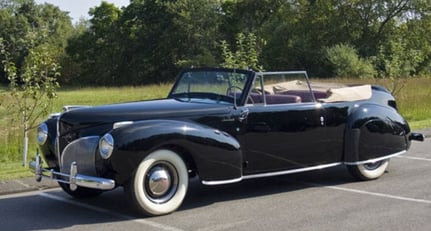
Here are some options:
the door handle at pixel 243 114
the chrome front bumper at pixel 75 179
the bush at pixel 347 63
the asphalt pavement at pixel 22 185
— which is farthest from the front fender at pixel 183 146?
the bush at pixel 347 63

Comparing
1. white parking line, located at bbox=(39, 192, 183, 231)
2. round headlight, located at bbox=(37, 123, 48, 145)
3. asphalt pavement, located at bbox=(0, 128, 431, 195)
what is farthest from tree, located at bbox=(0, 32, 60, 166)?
round headlight, located at bbox=(37, 123, 48, 145)

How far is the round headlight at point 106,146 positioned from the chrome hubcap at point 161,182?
510mm

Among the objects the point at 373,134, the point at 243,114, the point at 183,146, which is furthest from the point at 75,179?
the point at 373,134

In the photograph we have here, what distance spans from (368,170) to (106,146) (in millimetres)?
4014

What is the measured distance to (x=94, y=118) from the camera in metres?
6.45

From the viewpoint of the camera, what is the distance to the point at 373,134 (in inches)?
321

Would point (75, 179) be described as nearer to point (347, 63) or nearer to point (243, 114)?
point (243, 114)

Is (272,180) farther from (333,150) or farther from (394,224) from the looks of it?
(394,224)

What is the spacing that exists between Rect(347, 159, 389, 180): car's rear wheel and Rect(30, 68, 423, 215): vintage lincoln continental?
17mm

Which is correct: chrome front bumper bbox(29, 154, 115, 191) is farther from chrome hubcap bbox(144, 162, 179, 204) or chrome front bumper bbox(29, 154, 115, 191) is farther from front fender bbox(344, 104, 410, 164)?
front fender bbox(344, 104, 410, 164)

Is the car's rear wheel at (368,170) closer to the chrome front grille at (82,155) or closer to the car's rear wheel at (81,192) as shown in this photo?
the car's rear wheel at (81,192)

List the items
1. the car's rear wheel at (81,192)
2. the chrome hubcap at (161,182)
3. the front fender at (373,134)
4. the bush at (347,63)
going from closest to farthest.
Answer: the chrome hubcap at (161,182) < the car's rear wheel at (81,192) < the front fender at (373,134) < the bush at (347,63)

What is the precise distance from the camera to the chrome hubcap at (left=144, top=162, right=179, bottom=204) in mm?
6293

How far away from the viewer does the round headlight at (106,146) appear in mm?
6000
